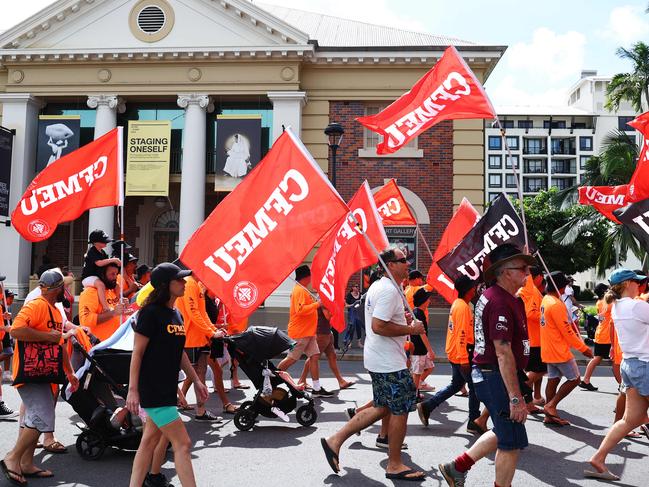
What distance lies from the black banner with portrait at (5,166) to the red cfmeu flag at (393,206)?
1371cm

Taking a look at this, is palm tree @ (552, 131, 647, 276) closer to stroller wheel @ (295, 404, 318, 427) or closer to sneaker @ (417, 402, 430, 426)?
sneaker @ (417, 402, 430, 426)

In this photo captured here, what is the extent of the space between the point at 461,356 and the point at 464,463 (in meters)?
2.47

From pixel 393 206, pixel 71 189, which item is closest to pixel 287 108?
pixel 393 206

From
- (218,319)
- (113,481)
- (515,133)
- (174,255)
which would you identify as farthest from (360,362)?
(515,133)

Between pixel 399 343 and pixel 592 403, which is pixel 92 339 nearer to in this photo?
pixel 399 343

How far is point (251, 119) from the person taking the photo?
1919 cm

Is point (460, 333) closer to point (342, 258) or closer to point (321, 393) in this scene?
point (342, 258)

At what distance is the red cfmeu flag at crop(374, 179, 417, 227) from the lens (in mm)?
11469

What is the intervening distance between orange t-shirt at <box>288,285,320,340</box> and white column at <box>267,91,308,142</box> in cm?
1111

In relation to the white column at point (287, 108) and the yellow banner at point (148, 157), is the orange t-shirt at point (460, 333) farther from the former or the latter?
the yellow banner at point (148, 157)

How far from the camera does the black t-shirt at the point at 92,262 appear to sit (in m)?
7.16

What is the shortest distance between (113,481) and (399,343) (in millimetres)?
2771

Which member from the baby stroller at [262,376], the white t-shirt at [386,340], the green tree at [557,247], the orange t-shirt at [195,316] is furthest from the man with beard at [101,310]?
the green tree at [557,247]

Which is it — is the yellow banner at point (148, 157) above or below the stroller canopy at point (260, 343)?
above
